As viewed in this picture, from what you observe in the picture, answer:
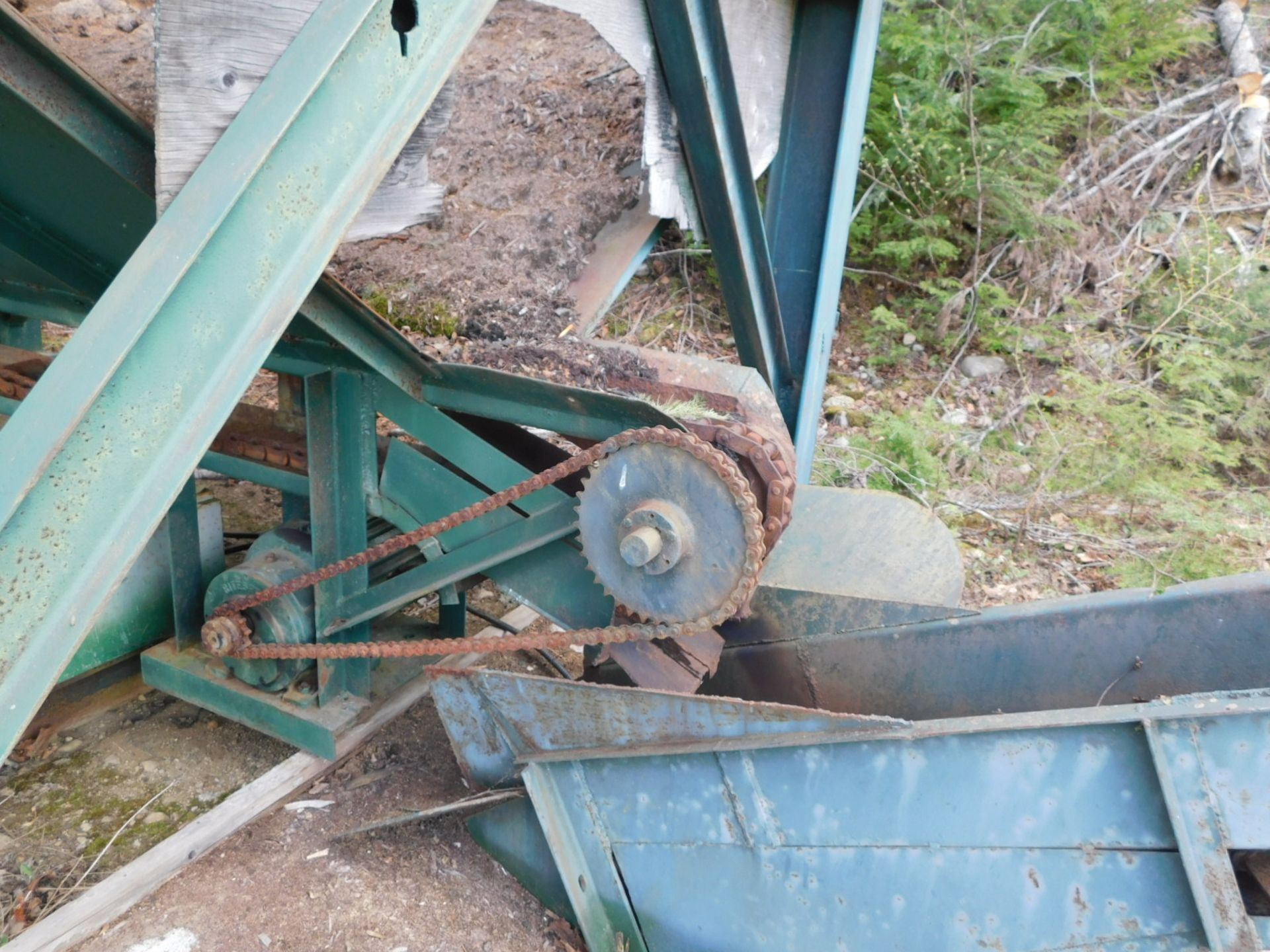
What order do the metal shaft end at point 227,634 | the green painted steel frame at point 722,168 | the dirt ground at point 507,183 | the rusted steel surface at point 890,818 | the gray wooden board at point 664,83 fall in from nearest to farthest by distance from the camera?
1. the rusted steel surface at point 890,818
2. the gray wooden board at point 664,83
3. the green painted steel frame at point 722,168
4. the dirt ground at point 507,183
5. the metal shaft end at point 227,634

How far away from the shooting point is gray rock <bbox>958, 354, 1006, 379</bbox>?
635 centimetres

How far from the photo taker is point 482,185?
4.04 m

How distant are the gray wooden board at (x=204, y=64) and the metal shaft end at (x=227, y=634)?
81.9 inches

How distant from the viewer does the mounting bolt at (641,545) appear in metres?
2.29

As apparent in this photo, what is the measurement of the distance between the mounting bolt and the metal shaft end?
1.80 m

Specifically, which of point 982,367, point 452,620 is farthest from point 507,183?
point 982,367

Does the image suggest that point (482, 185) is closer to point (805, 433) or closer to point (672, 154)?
point (672, 154)

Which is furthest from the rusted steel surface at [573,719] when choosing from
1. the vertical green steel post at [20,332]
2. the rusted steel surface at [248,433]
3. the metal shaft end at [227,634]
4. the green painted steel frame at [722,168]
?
the vertical green steel post at [20,332]

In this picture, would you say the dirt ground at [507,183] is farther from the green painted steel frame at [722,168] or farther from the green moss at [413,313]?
the green painted steel frame at [722,168]

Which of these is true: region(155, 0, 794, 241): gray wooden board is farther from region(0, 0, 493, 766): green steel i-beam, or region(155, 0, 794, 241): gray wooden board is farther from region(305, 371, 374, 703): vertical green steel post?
region(305, 371, 374, 703): vertical green steel post

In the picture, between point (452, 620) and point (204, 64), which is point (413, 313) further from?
point (204, 64)

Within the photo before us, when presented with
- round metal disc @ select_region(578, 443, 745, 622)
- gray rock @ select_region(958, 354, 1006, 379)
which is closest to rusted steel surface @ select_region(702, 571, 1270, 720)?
round metal disc @ select_region(578, 443, 745, 622)

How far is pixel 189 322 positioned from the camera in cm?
156

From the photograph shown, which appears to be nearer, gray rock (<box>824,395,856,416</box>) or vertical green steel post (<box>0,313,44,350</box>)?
vertical green steel post (<box>0,313,44,350</box>)
